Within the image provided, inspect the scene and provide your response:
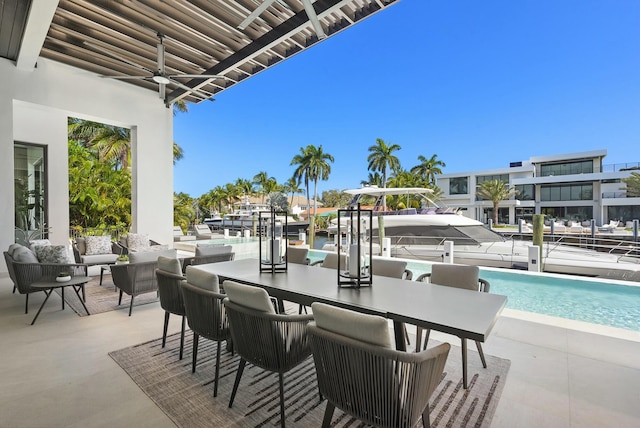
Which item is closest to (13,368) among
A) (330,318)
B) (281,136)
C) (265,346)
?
(265,346)

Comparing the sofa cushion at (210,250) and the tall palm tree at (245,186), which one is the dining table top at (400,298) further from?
the tall palm tree at (245,186)

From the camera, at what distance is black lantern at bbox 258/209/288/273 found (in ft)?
9.78

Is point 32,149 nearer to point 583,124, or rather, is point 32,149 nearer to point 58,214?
point 58,214

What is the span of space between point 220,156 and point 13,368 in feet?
182

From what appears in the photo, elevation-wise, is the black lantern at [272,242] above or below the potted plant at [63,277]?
above

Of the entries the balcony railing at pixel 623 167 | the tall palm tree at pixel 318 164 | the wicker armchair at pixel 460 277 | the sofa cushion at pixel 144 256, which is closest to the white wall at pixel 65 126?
the sofa cushion at pixel 144 256

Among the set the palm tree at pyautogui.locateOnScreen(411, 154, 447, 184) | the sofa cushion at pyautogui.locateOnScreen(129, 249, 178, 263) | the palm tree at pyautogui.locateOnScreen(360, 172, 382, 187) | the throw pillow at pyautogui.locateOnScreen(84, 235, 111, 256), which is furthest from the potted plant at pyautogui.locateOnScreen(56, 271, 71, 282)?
the palm tree at pyautogui.locateOnScreen(411, 154, 447, 184)

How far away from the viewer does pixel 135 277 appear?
3871 millimetres

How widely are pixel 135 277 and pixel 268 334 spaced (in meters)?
2.84

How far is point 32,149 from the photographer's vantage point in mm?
7168

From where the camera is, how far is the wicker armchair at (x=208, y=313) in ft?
7.24

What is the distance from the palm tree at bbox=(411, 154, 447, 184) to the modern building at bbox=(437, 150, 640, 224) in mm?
1048

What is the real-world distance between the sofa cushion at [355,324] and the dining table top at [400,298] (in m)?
0.35

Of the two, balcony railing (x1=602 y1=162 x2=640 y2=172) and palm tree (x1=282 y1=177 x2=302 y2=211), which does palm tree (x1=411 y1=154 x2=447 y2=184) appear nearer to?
palm tree (x1=282 y1=177 x2=302 y2=211)
